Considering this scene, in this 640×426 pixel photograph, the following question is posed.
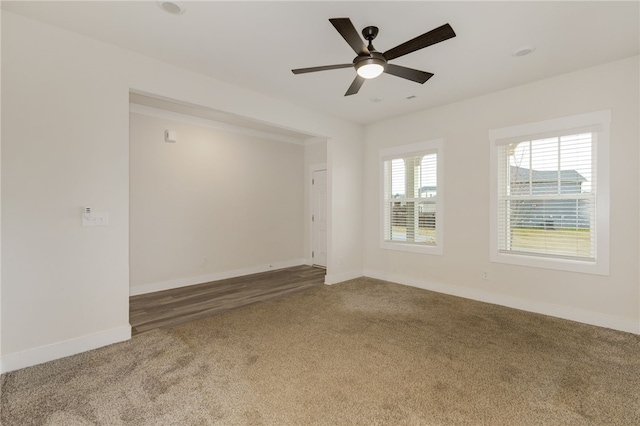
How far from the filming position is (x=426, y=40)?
2.16 metres

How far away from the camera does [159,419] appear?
5.98 feet

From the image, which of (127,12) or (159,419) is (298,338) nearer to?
(159,419)

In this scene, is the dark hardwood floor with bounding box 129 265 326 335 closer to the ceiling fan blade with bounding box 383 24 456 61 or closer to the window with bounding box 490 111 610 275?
the window with bounding box 490 111 610 275

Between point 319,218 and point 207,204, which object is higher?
point 207,204

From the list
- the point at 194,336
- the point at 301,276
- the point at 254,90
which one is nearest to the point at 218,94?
the point at 254,90

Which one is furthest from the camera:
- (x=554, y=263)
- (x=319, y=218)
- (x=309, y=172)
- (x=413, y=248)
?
(x=309, y=172)

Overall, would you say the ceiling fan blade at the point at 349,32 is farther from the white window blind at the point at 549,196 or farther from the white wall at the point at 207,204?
the white wall at the point at 207,204

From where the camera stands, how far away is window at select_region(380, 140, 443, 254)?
4.63 meters

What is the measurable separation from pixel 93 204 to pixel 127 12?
1.68 meters

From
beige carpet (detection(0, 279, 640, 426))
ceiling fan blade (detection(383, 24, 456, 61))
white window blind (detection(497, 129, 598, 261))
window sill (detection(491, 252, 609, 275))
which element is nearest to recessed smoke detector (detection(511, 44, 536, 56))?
white window blind (detection(497, 129, 598, 261))

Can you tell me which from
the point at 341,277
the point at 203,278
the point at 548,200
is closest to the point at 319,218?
the point at 341,277

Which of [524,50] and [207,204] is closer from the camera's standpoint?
[524,50]

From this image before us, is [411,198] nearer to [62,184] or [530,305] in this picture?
[530,305]

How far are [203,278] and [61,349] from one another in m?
2.59
